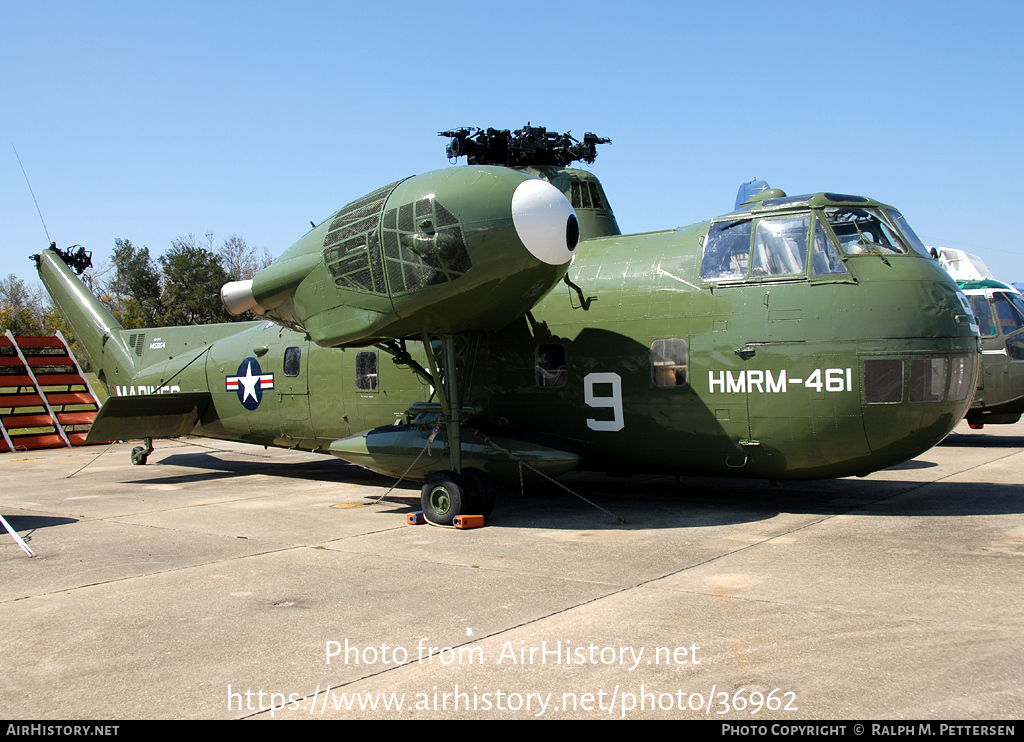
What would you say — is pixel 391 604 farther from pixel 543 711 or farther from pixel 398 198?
pixel 398 198

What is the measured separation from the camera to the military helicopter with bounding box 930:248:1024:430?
639 inches

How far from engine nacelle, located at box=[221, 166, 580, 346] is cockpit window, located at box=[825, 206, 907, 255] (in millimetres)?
2911

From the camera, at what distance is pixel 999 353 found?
16328 millimetres

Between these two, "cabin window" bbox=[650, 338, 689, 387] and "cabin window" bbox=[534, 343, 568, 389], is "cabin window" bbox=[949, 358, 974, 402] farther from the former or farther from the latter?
"cabin window" bbox=[534, 343, 568, 389]

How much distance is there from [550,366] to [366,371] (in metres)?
3.35

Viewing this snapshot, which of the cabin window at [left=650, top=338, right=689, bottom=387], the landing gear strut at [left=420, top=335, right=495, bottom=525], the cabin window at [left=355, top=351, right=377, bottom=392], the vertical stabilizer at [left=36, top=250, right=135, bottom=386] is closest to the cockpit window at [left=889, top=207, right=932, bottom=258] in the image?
the cabin window at [left=650, top=338, right=689, bottom=387]

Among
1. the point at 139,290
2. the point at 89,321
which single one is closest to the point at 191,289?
the point at 139,290

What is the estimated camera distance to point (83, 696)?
4.50 m

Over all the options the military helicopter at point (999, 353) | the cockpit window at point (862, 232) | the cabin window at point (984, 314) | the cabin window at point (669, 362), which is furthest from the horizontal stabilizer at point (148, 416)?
the cabin window at point (984, 314)

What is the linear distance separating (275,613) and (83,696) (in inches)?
64.8

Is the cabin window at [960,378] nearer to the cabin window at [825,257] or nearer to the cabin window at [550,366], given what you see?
the cabin window at [825,257]

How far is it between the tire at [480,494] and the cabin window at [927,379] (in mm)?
4695

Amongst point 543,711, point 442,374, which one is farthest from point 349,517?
point 543,711

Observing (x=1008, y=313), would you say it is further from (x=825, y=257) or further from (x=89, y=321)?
(x=89, y=321)
